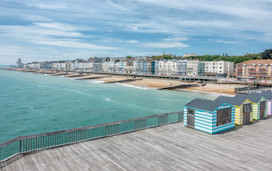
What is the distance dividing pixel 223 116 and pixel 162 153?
5562mm

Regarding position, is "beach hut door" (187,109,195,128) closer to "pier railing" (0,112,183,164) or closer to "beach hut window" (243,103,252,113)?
"pier railing" (0,112,183,164)

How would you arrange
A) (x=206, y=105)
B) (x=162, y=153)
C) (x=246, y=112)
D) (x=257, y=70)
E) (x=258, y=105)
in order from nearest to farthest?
(x=162, y=153) < (x=206, y=105) < (x=246, y=112) < (x=258, y=105) < (x=257, y=70)

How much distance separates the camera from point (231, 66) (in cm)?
11462

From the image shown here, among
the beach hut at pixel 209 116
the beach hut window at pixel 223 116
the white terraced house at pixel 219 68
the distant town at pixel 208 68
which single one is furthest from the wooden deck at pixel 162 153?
the white terraced house at pixel 219 68

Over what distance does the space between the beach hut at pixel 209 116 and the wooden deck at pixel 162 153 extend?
0.55m

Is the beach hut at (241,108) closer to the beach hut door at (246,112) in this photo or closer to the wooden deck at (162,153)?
the beach hut door at (246,112)

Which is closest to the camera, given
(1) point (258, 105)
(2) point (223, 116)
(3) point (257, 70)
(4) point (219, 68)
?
(2) point (223, 116)

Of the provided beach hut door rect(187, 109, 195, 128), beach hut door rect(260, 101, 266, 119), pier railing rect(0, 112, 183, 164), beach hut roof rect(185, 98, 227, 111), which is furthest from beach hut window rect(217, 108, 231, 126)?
beach hut door rect(260, 101, 266, 119)

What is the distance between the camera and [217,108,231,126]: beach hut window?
12016mm

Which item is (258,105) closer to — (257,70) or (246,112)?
(246,112)

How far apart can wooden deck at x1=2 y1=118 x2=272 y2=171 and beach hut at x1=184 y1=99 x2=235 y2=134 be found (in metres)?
0.55

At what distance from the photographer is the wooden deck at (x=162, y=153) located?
784cm

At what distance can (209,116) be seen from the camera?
457 inches

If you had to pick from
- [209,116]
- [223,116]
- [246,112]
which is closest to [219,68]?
[246,112]
